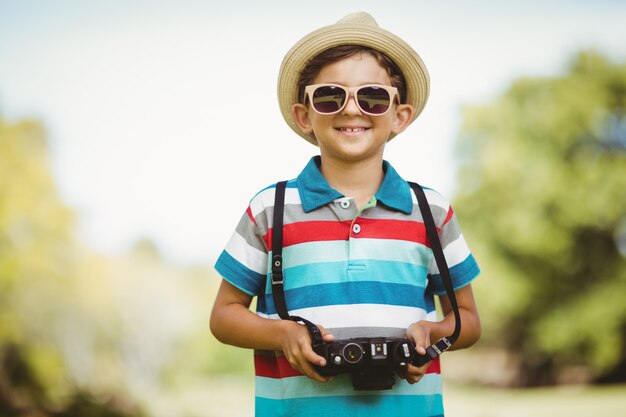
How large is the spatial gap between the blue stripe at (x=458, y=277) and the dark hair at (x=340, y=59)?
26.0 inches

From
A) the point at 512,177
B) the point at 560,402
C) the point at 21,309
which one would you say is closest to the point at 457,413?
the point at 560,402

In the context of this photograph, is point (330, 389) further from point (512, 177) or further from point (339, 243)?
point (512, 177)

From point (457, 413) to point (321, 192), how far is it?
1651cm

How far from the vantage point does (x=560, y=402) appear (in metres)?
19.0

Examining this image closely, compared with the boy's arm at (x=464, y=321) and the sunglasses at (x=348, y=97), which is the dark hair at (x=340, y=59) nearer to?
the sunglasses at (x=348, y=97)

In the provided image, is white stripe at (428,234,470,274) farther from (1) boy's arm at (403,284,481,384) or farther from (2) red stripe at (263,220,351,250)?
(2) red stripe at (263,220,351,250)

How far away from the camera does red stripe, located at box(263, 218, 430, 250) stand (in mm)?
2334

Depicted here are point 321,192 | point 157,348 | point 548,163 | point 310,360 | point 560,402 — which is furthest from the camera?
point 157,348

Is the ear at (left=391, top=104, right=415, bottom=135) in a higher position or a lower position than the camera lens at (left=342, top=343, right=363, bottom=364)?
higher

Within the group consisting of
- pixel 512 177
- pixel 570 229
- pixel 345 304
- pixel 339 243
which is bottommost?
pixel 345 304

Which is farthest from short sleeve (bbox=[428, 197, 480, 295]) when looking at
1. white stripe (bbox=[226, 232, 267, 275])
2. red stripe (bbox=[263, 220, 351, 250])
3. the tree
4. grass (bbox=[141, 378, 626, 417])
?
the tree

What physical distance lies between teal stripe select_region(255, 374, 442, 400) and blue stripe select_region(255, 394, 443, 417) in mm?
14

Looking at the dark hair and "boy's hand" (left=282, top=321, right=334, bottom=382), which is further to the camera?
the dark hair

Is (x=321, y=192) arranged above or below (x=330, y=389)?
above
